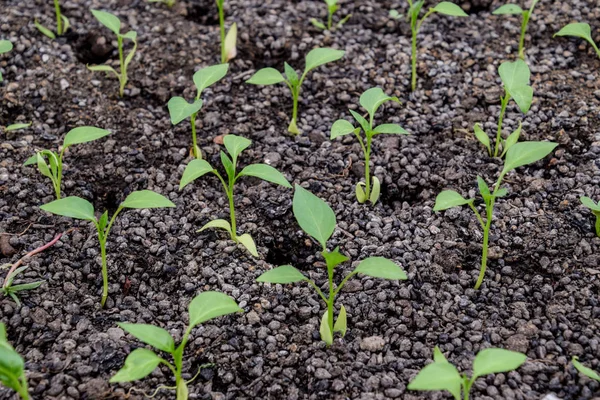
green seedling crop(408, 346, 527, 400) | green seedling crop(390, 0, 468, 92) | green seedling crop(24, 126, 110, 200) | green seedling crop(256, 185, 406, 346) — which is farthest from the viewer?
green seedling crop(390, 0, 468, 92)

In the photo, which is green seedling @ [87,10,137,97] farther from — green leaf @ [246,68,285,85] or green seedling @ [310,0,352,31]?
green seedling @ [310,0,352,31]

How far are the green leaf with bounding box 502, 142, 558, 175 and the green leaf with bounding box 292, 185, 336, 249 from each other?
19.3 inches

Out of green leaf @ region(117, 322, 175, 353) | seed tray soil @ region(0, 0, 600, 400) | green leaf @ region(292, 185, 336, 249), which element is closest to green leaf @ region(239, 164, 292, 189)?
green leaf @ region(292, 185, 336, 249)

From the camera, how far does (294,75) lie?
230 cm

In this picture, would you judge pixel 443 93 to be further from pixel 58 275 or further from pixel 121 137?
pixel 58 275

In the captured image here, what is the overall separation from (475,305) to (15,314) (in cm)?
120

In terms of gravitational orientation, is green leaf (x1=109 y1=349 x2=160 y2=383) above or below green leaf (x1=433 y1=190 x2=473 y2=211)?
below

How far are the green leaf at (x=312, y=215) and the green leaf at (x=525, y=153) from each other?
0.49 meters

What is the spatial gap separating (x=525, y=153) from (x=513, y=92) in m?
0.26

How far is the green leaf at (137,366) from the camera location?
1497 millimetres

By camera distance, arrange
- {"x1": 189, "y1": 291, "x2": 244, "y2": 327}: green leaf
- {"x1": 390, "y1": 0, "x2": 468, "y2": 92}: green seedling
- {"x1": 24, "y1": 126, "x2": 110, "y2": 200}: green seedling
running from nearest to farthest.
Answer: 1. {"x1": 189, "y1": 291, "x2": 244, "y2": 327}: green leaf
2. {"x1": 24, "y1": 126, "x2": 110, "y2": 200}: green seedling
3. {"x1": 390, "y1": 0, "x2": 468, "y2": 92}: green seedling

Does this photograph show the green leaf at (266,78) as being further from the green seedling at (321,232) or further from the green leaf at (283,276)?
the green leaf at (283,276)

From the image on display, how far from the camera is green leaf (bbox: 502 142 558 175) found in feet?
6.17

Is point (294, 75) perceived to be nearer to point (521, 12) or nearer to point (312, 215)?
point (312, 215)
